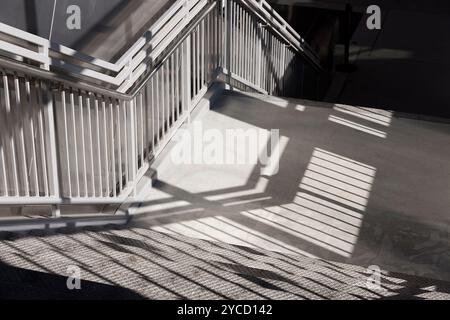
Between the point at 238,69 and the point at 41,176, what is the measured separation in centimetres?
331

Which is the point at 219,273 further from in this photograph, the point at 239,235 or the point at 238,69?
the point at 238,69

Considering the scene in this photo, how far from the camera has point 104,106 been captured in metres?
5.13

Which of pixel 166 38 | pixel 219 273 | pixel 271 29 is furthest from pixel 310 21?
pixel 219 273

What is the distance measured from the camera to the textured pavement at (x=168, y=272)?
3.66 meters

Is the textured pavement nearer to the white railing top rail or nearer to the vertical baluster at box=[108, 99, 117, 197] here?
the vertical baluster at box=[108, 99, 117, 197]

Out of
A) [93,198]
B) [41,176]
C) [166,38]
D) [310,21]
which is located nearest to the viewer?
[41,176]

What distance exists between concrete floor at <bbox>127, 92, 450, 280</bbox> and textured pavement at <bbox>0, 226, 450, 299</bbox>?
321 mm

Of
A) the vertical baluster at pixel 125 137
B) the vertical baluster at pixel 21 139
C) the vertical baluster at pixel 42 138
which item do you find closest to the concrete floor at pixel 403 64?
the vertical baluster at pixel 125 137

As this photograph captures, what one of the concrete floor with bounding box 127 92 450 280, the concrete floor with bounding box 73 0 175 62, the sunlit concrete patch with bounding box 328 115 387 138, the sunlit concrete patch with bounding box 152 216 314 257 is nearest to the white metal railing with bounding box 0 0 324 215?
the concrete floor with bounding box 127 92 450 280

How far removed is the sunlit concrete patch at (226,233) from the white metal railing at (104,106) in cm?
44

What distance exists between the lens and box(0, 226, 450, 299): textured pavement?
12.0 ft

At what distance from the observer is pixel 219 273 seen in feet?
12.9

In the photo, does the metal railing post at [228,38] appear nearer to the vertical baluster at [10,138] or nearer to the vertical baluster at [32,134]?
the vertical baluster at [32,134]

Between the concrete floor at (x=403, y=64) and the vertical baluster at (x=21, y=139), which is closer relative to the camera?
the vertical baluster at (x=21, y=139)
